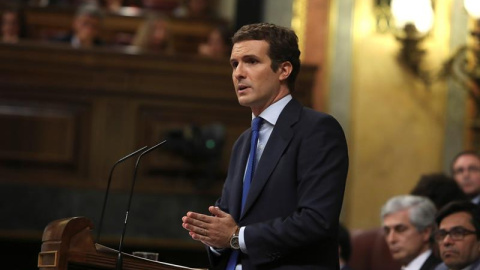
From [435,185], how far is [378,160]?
9.21 ft

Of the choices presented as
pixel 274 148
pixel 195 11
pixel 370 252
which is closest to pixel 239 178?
pixel 274 148

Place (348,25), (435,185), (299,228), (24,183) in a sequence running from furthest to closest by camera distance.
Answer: (348,25)
(24,183)
(435,185)
(299,228)

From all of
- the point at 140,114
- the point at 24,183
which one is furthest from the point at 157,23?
the point at 24,183

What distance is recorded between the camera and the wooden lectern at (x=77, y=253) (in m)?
2.76

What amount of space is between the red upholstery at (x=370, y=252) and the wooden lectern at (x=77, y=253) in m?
3.00

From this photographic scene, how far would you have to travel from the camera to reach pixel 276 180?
2.95 m

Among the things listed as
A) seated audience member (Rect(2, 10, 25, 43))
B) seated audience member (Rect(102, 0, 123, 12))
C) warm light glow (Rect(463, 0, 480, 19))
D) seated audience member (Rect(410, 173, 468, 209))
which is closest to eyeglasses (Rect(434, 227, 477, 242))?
seated audience member (Rect(410, 173, 468, 209))

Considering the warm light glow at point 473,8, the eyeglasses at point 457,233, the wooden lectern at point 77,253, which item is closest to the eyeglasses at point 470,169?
the warm light glow at point 473,8

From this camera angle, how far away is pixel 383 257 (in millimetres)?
5699

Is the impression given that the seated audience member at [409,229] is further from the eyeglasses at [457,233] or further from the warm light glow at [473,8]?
the warm light glow at [473,8]

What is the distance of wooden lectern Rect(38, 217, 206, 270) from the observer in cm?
276

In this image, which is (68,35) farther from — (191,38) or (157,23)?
(191,38)

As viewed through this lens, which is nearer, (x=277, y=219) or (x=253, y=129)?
(x=277, y=219)

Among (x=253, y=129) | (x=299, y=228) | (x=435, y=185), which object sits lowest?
(x=435, y=185)
